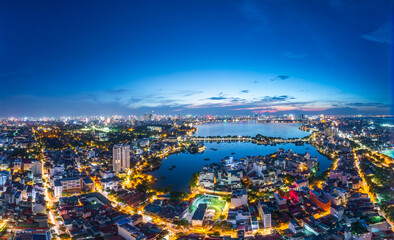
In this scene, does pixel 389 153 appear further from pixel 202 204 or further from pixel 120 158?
pixel 120 158

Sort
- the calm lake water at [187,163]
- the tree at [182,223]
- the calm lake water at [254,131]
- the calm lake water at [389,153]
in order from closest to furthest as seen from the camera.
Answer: the tree at [182,223] → the calm lake water at [187,163] → the calm lake water at [389,153] → the calm lake water at [254,131]

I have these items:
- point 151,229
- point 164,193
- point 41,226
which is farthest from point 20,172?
point 151,229

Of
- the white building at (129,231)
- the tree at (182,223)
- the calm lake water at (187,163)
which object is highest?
the white building at (129,231)

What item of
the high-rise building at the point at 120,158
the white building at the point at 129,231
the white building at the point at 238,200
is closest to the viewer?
the white building at the point at 129,231

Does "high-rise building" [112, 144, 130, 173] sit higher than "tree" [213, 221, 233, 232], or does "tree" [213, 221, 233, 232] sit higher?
"high-rise building" [112, 144, 130, 173]

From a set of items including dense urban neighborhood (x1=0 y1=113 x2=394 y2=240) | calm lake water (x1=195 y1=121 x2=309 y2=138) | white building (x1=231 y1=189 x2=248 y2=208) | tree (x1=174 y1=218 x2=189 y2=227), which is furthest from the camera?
calm lake water (x1=195 y1=121 x2=309 y2=138)

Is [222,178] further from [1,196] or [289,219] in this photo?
[1,196]

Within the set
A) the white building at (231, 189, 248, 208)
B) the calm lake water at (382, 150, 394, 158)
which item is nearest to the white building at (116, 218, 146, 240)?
the white building at (231, 189, 248, 208)

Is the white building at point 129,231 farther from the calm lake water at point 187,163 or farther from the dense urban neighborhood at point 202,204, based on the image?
the calm lake water at point 187,163

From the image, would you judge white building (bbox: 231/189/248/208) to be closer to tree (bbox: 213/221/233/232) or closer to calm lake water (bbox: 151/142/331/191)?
tree (bbox: 213/221/233/232)

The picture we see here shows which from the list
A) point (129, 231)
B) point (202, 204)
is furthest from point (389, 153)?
point (129, 231)

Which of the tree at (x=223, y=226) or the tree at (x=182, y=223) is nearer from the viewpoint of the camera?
the tree at (x=223, y=226)

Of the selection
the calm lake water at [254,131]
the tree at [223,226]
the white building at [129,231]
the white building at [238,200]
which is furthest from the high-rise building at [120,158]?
the calm lake water at [254,131]
